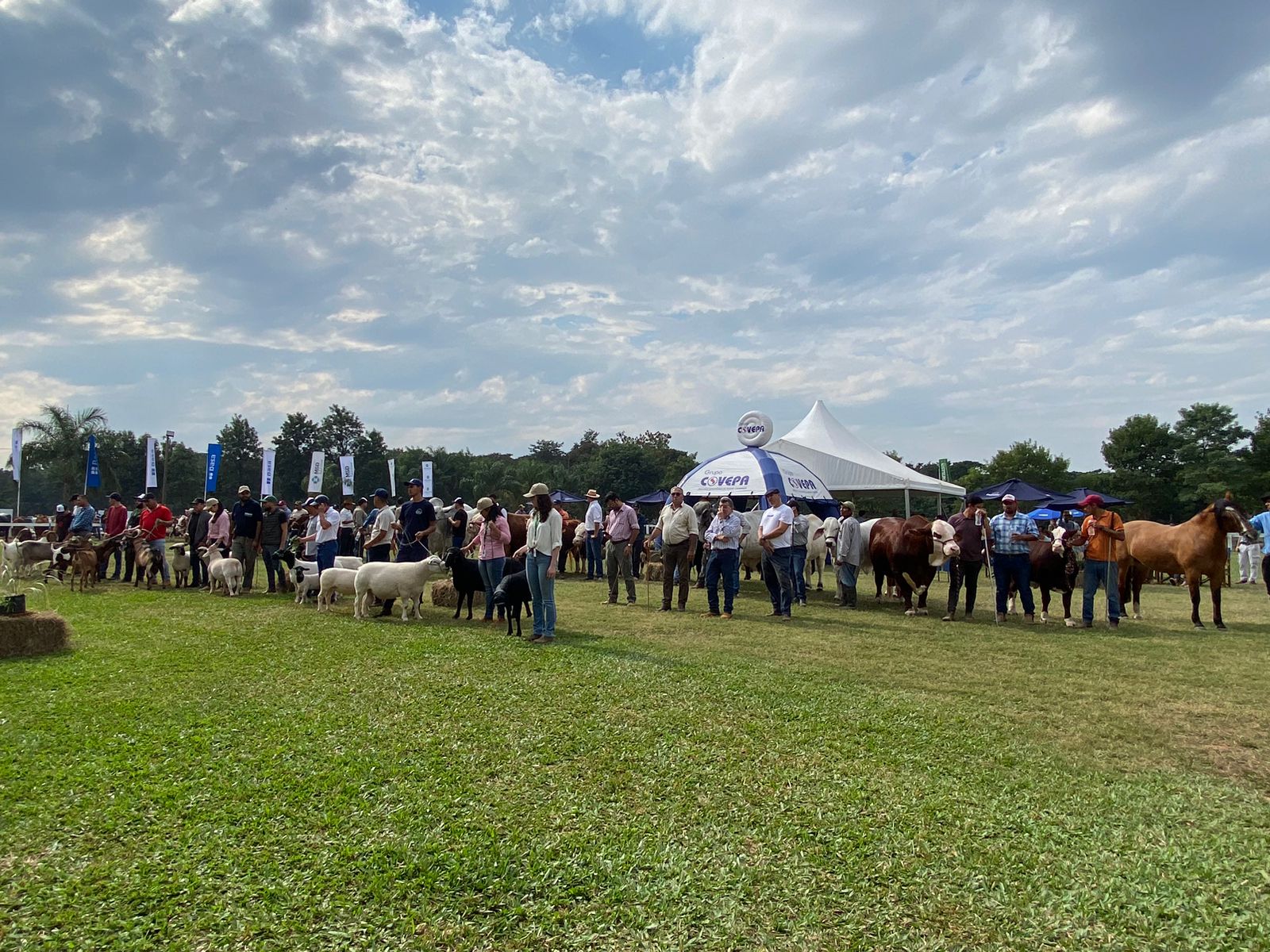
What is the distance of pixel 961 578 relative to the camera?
1170cm

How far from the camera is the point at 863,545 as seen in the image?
1438cm

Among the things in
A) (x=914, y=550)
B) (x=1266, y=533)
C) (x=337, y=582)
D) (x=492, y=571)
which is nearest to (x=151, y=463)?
(x=337, y=582)

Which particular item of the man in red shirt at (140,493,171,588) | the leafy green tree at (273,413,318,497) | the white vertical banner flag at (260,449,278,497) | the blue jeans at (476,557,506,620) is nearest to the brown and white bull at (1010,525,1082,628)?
the blue jeans at (476,557,506,620)

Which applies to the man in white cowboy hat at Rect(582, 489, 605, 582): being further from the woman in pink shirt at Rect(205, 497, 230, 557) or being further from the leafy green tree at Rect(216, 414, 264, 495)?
the leafy green tree at Rect(216, 414, 264, 495)

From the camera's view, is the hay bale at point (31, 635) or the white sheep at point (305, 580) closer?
the hay bale at point (31, 635)

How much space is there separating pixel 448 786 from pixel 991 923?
2783 mm

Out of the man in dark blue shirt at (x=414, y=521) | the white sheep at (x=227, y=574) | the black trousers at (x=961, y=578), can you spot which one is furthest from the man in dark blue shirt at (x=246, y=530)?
the black trousers at (x=961, y=578)

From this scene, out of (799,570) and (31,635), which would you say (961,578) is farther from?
(31,635)

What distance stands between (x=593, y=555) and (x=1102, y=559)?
1071 centimetres

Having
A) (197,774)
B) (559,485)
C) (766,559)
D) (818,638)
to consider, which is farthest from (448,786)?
(559,485)

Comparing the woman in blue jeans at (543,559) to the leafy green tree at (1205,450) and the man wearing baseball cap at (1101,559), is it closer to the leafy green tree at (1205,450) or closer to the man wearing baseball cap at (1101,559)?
the man wearing baseball cap at (1101,559)

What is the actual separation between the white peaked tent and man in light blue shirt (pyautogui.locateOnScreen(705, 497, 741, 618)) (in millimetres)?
12528

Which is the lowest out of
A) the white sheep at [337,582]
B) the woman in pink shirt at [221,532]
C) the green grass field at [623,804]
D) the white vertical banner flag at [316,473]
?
the green grass field at [623,804]

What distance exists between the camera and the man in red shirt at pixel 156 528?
1435cm
